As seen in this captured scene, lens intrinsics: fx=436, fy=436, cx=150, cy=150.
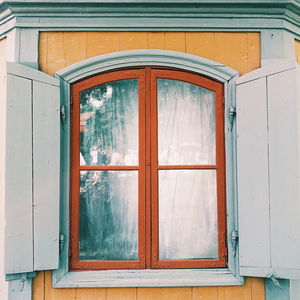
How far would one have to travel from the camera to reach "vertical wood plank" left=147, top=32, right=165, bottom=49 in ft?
10.4

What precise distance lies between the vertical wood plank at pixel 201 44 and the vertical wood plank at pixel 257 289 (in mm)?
1642

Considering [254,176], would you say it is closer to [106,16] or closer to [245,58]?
[245,58]

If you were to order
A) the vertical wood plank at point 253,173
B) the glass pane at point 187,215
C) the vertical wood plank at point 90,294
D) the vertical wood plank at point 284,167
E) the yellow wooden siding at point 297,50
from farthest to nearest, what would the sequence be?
the yellow wooden siding at point 297,50 < the glass pane at point 187,215 < the vertical wood plank at point 90,294 < the vertical wood plank at point 253,173 < the vertical wood plank at point 284,167

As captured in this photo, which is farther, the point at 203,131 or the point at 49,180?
the point at 203,131

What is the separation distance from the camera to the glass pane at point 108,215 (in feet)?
10.3

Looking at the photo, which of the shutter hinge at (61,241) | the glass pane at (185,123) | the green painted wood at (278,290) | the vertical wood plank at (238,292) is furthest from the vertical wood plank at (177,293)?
the glass pane at (185,123)

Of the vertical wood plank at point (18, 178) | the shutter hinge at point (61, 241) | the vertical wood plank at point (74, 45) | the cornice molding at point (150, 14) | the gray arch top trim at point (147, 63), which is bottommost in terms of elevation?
the shutter hinge at point (61, 241)

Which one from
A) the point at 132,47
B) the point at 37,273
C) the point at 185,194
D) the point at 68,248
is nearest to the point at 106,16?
the point at 132,47

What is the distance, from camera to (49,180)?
9.78 ft

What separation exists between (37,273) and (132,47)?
1.75 metres

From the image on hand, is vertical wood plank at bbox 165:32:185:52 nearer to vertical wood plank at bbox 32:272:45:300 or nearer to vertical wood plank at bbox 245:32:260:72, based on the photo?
vertical wood plank at bbox 245:32:260:72

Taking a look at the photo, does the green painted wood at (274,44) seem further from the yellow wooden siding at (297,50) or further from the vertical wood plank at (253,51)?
the yellow wooden siding at (297,50)

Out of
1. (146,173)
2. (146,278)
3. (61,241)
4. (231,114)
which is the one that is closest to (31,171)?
(61,241)

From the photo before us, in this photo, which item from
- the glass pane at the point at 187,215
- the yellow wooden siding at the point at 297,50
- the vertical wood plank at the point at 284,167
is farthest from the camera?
the yellow wooden siding at the point at 297,50
